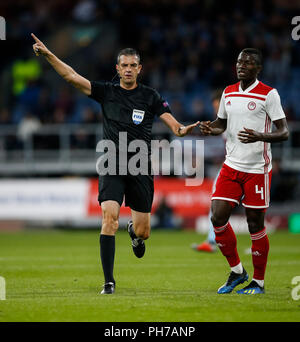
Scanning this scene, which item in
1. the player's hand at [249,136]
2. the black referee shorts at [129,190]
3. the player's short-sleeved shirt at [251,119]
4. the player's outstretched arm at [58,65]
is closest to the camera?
the player's hand at [249,136]

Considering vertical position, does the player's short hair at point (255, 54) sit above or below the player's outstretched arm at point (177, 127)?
above

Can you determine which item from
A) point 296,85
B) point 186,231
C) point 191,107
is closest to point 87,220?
point 186,231

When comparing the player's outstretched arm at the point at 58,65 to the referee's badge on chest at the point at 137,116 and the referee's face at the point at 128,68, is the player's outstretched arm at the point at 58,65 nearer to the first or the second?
the referee's face at the point at 128,68

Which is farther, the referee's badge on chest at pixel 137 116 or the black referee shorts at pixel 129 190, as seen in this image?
the referee's badge on chest at pixel 137 116

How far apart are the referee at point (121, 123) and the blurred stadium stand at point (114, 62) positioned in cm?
1110

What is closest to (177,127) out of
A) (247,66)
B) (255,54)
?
(247,66)

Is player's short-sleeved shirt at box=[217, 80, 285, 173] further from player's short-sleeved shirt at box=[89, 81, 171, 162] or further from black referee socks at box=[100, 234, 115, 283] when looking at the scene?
black referee socks at box=[100, 234, 115, 283]

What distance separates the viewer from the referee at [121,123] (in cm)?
775

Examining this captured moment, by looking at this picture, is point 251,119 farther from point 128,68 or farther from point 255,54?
point 128,68

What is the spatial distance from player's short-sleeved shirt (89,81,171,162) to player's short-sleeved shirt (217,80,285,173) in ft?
3.10

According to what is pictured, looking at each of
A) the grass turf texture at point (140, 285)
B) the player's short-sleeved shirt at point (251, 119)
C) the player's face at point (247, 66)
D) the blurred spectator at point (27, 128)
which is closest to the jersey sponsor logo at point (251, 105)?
the player's short-sleeved shirt at point (251, 119)

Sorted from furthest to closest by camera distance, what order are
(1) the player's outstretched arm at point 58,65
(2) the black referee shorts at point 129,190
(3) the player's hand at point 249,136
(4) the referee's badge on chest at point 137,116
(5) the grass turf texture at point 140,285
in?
(4) the referee's badge on chest at point 137,116, (2) the black referee shorts at point 129,190, (1) the player's outstretched arm at point 58,65, (3) the player's hand at point 249,136, (5) the grass turf texture at point 140,285

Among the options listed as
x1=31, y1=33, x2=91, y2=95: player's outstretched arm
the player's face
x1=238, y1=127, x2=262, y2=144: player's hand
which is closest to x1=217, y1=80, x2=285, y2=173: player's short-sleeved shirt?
the player's face

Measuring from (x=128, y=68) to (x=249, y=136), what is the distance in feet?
5.59
